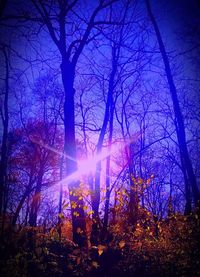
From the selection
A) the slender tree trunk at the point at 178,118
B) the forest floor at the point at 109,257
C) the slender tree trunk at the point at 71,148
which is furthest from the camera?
the slender tree trunk at the point at 178,118

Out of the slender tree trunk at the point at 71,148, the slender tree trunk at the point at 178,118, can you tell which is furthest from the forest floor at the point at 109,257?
the slender tree trunk at the point at 178,118

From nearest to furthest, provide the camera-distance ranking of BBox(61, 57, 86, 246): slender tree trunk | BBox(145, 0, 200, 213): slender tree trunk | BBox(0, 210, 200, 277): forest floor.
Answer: BBox(0, 210, 200, 277): forest floor → BBox(61, 57, 86, 246): slender tree trunk → BBox(145, 0, 200, 213): slender tree trunk

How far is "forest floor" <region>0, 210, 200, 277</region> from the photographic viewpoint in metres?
4.95

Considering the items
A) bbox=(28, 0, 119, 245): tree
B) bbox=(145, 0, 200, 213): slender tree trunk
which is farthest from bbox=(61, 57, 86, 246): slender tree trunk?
bbox=(145, 0, 200, 213): slender tree trunk

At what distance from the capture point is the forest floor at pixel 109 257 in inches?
195

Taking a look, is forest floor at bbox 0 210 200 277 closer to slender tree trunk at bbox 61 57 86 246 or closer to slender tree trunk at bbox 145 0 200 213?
slender tree trunk at bbox 61 57 86 246

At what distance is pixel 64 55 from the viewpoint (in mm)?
9617

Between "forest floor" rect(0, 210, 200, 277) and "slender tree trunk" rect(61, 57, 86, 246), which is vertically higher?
"slender tree trunk" rect(61, 57, 86, 246)

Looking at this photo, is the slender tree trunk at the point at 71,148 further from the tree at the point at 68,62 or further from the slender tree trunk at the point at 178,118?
the slender tree trunk at the point at 178,118

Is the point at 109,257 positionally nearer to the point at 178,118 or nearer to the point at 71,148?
the point at 71,148

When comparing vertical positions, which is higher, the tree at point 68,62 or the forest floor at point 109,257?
the tree at point 68,62

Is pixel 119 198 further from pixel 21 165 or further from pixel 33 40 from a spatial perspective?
pixel 21 165

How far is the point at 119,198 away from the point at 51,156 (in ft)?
54.7

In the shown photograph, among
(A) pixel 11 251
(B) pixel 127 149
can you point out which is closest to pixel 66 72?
(A) pixel 11 251
